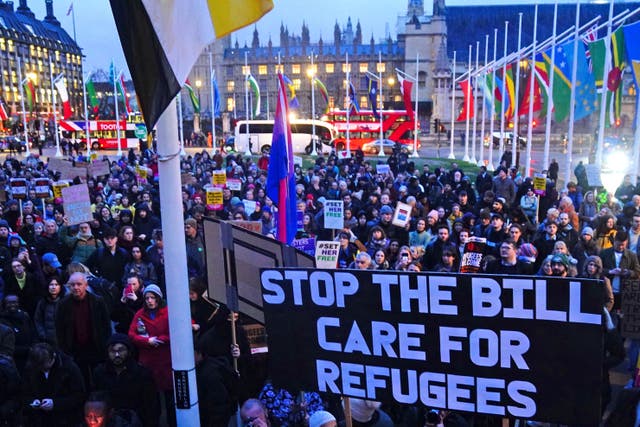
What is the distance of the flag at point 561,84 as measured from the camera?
18.5 meters

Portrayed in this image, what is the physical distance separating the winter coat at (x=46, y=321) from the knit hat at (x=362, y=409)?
10.6 ft

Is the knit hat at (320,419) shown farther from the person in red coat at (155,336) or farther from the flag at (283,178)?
the flag at (283,178)

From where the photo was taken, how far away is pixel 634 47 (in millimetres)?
15391

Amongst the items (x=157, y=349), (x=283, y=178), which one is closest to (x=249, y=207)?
(x=283, y=178)

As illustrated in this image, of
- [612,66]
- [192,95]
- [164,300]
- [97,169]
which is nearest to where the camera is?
[164,300]

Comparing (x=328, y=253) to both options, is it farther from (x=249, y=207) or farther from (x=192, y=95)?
(x=192, y=95)

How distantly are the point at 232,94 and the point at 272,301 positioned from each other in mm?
86915

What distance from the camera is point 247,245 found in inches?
173

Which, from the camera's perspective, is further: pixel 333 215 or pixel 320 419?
pixel 333 215

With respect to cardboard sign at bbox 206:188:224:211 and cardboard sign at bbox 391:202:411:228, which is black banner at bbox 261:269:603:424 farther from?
cardboard sign at bbox 206:188:224:211

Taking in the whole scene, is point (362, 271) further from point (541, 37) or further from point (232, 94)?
point (232, 94)

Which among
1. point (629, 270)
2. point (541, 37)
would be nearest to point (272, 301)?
point (629, 270)

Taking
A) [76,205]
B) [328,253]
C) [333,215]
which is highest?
[76,205]

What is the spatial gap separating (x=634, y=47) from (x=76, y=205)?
14013 millimetres
